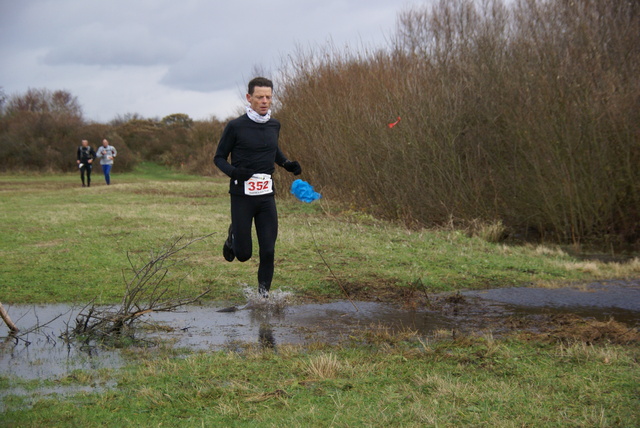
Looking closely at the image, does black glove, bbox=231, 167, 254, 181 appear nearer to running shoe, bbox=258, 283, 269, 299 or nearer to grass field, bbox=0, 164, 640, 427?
running shoe, bbox=258, 283, 269, 299

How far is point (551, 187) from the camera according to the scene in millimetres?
14211

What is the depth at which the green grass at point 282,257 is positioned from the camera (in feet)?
28.2

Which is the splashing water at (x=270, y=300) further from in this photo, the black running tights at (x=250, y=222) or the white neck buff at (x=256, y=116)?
the white neck buff at (x=256, y=116)

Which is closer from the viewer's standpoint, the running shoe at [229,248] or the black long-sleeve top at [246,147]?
the black long-sleeve top at [246,147]

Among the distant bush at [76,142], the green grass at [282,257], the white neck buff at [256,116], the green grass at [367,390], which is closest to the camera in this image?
the green grass at [367,390]

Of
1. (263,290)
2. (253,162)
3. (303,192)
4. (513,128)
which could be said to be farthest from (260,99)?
(513,128)

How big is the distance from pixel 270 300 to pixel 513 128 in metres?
8.52

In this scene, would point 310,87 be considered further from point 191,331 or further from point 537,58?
point 191,331

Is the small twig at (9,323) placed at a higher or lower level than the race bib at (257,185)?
lower

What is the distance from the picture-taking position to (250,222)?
7254mm

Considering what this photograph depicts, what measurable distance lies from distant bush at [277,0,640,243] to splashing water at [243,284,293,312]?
777 cm

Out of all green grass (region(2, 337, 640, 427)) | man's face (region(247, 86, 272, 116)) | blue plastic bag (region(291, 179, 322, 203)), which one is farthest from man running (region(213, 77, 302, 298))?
green grass (region(2, 337, 640, 427))

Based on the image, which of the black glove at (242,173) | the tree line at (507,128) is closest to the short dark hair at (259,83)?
the black glove at (242,173)

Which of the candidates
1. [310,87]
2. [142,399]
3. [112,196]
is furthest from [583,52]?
[112,196]
